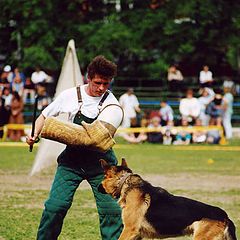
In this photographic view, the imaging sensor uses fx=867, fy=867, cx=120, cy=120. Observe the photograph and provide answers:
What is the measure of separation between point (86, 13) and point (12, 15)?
309 centimetres

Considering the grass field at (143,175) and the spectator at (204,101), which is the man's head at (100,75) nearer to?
the grass field at (143,175)

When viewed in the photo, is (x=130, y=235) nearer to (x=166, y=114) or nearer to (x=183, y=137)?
(x=183, y=137)

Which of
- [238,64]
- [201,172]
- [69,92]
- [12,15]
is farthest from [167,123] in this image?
[69,92]

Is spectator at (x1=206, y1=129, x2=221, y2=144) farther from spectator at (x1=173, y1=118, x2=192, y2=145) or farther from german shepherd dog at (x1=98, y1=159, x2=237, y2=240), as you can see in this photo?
german shepherd dog at (x1=98, y1=159, x2=237, y2=240)

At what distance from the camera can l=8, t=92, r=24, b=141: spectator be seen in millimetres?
25781

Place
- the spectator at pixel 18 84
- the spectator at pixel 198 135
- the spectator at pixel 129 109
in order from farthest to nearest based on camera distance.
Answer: the spectator at pixel 18 84, the spectator at pixel 129 109, the spectator at pixel 198 135

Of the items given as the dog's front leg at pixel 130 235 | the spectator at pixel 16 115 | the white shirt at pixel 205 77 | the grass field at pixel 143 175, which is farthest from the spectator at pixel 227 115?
the dog's front leg at pixel 130 235

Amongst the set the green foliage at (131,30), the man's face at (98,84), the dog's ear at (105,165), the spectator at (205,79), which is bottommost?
the dog's ear at (105,165)

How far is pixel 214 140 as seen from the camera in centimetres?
2522

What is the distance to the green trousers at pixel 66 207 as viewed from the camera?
767 cm

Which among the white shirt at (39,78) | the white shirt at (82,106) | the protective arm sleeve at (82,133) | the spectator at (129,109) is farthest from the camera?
the white shirt at (39,78)

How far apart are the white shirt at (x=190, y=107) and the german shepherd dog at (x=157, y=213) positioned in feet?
58.2

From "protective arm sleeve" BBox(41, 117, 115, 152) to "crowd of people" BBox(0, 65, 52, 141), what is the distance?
1820 cm

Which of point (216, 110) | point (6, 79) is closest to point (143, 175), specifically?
point (216, 110)
